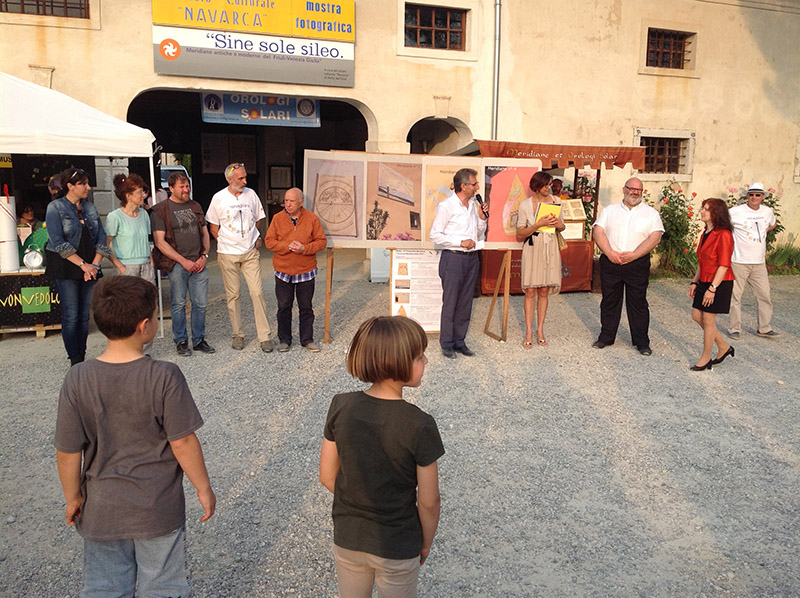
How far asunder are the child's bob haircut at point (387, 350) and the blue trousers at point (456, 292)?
4.67m

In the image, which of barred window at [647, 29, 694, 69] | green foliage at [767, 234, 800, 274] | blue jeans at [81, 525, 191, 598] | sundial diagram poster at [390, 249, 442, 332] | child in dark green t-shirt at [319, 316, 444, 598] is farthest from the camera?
green foliage at [767, 234, 800, 274]

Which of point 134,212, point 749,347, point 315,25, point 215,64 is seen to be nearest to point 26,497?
point 134,212

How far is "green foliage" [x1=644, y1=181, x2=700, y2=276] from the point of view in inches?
501

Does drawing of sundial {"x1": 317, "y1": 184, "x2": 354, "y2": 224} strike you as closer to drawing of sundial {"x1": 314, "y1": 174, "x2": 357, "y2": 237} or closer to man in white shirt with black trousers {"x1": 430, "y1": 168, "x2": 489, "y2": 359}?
drawing of sundial {"x1": 314, "y1": 174, "x2": 357, "y2": 237}

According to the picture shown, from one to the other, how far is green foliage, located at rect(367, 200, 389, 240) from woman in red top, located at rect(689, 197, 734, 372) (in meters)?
3.23

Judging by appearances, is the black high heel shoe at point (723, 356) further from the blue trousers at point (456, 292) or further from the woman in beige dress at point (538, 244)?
the blue trousers at point (456, 292)

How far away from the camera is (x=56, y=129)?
6.69m

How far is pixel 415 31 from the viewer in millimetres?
11383

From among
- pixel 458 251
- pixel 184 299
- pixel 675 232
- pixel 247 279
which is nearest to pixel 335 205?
pixel 247 279

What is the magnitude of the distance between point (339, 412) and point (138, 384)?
63cm

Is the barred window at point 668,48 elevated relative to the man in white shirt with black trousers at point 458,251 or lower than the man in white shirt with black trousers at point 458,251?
elevated

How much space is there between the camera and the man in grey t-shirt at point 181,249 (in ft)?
21.2

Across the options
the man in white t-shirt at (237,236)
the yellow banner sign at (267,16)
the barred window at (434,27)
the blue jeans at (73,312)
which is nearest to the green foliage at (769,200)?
the barred window at (434,27)

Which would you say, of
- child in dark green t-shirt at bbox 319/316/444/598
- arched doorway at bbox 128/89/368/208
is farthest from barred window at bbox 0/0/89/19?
child in dark green t-shirt at bbox 319/316/444/598
